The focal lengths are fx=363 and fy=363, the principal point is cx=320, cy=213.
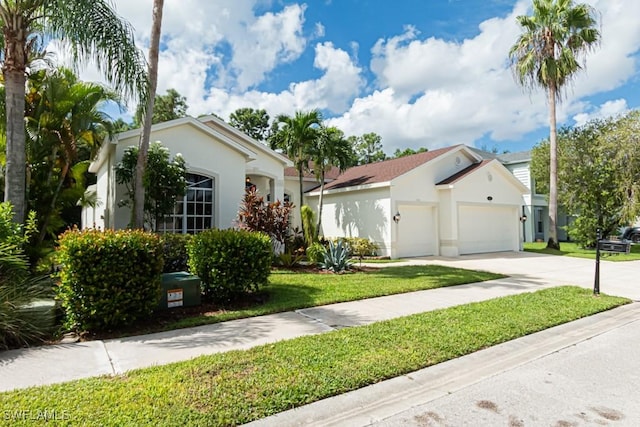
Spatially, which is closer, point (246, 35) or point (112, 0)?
point (112, 0)

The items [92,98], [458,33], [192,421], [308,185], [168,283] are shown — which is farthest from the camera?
[308,185]

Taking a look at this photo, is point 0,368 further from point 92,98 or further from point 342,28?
point 342,28

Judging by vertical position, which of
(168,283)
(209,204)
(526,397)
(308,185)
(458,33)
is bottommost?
(526,397)

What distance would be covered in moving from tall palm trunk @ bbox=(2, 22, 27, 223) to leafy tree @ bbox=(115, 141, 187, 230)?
2.87 meters

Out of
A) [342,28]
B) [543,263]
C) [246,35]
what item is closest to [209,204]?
[246,35]

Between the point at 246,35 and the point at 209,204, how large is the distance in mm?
5621

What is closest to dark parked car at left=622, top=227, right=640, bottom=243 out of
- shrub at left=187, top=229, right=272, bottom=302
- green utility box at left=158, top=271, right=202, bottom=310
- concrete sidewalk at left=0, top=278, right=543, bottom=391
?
concrete sidewalk at left=0, top=278, right=543, bottom=391

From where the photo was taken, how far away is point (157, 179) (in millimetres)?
10094

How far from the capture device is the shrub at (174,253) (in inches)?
370

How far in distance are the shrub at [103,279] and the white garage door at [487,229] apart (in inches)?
617

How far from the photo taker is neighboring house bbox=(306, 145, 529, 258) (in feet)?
54.7

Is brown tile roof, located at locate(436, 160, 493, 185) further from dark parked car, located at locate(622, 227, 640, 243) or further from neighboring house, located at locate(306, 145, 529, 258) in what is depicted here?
dark parked car, located at locate(622, 227, 640, 243)

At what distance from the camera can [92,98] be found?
10359 millimetres

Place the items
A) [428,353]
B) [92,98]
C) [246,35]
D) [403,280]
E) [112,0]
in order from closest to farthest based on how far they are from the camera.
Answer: [428,353] → [112,0] → [403,280] → [92,98] → [246,35]
